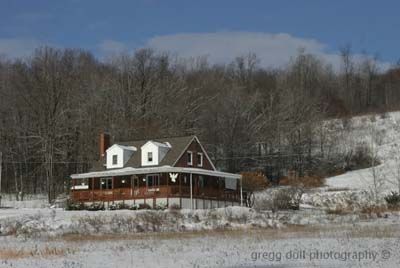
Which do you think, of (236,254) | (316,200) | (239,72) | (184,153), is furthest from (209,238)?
(239,72)

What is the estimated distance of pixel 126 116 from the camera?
266 ft

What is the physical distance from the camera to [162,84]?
8794cm

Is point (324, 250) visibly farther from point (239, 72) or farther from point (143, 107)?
point (239, 72)

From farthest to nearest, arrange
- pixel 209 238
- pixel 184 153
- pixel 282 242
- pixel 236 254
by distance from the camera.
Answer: pixel 184 153 < pixel 209 238 < pixel 282 242 < pixel 236 254

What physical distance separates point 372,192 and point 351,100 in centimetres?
5481

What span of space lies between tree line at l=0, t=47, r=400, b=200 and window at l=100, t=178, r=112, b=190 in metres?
12.6

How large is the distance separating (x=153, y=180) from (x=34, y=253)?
36111 millimetres

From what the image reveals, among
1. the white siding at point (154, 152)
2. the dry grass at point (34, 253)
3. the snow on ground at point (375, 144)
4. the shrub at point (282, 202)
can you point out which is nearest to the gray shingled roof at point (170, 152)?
the white siding at point (154, 152)

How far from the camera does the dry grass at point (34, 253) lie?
770 inches

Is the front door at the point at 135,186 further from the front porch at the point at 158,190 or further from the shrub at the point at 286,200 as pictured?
the shrub at the point at 286,200

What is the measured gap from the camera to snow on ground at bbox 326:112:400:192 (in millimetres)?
73125

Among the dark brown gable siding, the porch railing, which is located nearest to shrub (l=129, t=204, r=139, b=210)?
the porch railing

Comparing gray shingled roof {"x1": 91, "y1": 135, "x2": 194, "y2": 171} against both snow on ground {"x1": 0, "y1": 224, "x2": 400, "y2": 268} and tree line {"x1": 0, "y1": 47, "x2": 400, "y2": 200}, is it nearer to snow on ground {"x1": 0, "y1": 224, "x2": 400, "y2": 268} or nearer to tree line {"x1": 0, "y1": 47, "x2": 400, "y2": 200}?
tree line {"x1": 0, "y1": 47, "x2": 400, "y2": 200}

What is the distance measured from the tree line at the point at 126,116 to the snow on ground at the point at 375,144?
5201 millimetres
